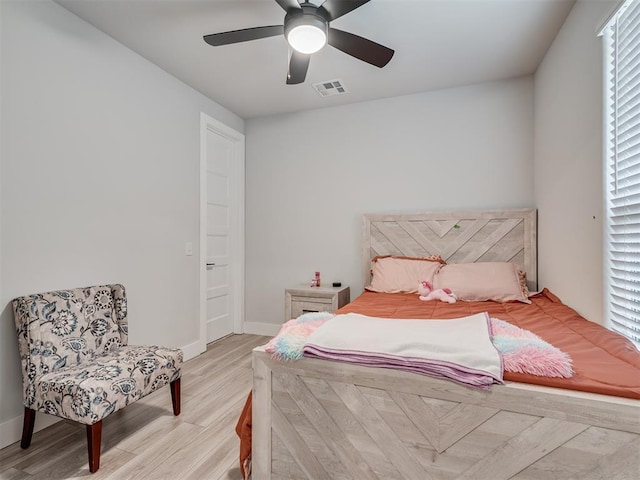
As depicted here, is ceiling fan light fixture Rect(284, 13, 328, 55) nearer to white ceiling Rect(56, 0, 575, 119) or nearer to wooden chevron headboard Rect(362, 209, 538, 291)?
white ceiling Rect(56, 0, 575, 119)

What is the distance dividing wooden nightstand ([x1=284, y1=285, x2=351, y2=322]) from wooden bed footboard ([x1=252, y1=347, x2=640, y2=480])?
1821mm

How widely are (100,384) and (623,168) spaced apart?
2717mm

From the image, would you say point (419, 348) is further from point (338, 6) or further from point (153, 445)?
point (338, 6)

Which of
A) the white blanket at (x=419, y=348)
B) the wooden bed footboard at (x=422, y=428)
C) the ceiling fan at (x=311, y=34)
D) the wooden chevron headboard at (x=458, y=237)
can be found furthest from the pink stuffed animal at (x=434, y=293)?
the ceiling fan at (x=311, y=34)

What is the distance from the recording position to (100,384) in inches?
65.9

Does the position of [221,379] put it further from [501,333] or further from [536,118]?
[536,118]

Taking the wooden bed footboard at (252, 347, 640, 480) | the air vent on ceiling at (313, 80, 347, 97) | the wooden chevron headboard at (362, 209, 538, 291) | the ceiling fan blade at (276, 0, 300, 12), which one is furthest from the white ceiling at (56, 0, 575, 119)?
the wooden bed footboard at (252, 347, 640, 480)

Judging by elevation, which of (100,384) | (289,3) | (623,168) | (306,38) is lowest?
(100,384)

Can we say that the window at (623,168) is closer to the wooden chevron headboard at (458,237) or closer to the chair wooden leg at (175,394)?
the wooden chevron headboard at (458,237)

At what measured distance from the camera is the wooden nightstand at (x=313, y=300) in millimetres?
3266

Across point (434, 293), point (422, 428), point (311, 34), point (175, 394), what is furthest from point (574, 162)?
point (175, 394)

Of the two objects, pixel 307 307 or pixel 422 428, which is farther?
pixel 307 307

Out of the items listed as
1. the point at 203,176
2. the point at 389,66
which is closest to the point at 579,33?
the point at 389,66

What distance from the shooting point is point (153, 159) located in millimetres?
2859
